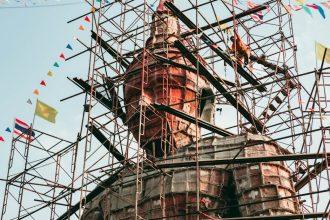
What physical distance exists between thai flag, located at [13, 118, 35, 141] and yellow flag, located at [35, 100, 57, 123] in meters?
1.81

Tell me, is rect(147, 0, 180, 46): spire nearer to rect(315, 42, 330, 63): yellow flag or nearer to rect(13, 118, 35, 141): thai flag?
rect(13, 118, 35, 141): thai flag

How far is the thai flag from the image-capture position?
3441 cm

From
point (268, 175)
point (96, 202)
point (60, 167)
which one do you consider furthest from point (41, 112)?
point (268, 175)

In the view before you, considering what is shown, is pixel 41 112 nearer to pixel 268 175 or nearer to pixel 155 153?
pixel 155 153

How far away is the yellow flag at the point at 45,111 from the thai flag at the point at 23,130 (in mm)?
1806

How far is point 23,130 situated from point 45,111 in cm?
232

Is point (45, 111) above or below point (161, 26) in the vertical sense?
below

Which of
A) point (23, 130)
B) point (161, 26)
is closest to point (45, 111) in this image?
point (23, 130)

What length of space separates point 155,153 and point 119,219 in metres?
5.75

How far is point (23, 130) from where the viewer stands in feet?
114

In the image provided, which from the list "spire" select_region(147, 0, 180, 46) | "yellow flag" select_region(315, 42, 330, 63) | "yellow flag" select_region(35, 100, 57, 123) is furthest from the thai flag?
"yellow flag" select_region(315, 42, 330, 63)

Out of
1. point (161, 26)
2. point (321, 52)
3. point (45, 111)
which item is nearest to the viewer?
point (321, 52)

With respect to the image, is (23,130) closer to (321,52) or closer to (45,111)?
(45,111)

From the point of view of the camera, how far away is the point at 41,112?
109 ft
